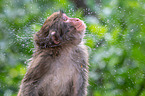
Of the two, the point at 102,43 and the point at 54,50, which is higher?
the point at 54,50

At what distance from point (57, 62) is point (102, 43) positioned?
1.28 m

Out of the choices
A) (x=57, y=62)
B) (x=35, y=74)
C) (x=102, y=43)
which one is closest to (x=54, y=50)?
(x=57, y=62)

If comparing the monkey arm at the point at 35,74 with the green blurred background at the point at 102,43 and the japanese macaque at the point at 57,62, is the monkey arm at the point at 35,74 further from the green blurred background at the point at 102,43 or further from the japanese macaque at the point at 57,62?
the green blurred background at the point at 102,43

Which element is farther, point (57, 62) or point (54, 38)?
point (57, 62)

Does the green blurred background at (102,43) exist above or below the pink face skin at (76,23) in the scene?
below

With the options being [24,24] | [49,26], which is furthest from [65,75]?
[24,24]

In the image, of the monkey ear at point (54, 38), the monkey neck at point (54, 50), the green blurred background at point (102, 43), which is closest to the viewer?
the monkey ear at point (54, 38)

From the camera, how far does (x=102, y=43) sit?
3.53 m

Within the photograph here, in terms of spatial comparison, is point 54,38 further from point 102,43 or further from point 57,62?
point 102,43

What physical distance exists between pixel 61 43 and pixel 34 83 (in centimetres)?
60

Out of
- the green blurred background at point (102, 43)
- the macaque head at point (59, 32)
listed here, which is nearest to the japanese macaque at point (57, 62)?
the macaque head at point (59, 32)

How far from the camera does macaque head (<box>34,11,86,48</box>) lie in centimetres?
238

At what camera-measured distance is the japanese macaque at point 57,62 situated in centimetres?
236

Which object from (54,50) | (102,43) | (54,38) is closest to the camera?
(54,38)
